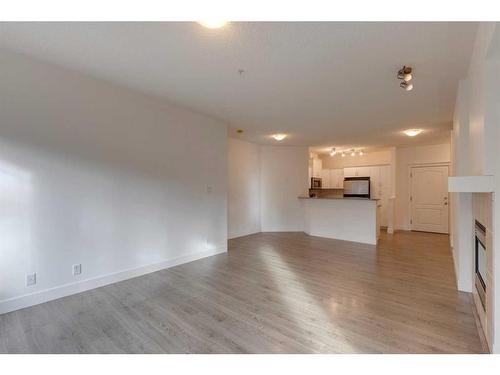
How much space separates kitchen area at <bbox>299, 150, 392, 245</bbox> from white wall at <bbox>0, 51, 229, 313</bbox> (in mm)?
3468

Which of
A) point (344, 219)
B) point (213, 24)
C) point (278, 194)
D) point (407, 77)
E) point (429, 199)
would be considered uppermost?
point (213, 24)

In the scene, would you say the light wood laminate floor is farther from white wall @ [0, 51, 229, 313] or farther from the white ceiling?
the white ceiling

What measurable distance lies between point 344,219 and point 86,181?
5.17 metres

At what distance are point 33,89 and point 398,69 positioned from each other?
3774 mm

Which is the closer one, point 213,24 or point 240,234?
point 213,24

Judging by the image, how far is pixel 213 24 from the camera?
1804 mm

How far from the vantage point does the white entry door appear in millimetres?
6484

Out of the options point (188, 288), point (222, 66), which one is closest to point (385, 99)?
point (222, 66)

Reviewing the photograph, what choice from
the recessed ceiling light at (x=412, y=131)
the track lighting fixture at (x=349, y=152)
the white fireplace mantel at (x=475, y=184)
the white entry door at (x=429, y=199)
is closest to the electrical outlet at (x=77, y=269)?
the white fireplace mantel at (x=475, y=184)

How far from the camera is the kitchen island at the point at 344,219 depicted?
527 cm

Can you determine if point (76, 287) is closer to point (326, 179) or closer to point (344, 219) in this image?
point (344, 219)

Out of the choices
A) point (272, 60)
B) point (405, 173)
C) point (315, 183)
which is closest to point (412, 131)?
point (405, 173)

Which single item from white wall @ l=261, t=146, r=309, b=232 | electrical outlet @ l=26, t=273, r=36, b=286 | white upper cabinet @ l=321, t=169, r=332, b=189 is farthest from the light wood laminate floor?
white upper cabinet @ l=321, t=169, r=332, b=189
